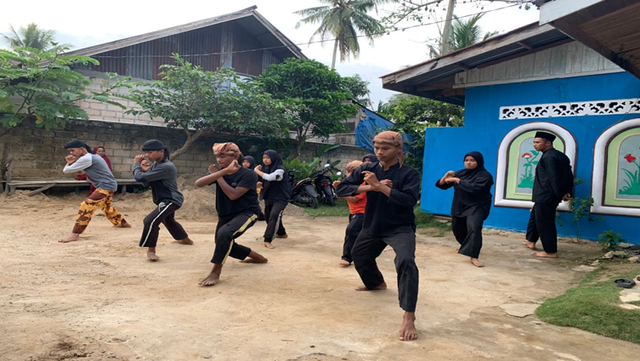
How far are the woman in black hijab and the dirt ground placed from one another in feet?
1.19

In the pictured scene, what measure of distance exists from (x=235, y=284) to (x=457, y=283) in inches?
93.7

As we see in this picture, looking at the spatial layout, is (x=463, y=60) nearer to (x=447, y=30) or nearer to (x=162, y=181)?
(x=162, y=181)

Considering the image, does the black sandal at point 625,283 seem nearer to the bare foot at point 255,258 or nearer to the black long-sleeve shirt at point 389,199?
the black long-sleeve shirt at point 389,199

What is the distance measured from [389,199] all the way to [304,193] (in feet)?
30.7

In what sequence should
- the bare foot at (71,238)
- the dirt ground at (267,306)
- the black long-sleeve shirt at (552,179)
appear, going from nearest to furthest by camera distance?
the dirt ground at (267,306)
the black long-sleeve shirt at (552,179)
the bare foot at (71,238)

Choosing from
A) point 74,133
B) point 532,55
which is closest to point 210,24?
point 74,133

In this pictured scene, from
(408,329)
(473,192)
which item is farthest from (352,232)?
(408,329)

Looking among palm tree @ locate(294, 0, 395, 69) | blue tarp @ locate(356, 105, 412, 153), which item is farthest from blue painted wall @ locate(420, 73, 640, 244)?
palm tree @ locate(294, 0, 395, 69)

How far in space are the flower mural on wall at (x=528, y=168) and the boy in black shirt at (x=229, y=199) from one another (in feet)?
18.0

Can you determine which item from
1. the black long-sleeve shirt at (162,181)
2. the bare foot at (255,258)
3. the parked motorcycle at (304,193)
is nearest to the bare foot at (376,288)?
the bare foot at (255,258)

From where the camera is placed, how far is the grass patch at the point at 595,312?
11.9 feet

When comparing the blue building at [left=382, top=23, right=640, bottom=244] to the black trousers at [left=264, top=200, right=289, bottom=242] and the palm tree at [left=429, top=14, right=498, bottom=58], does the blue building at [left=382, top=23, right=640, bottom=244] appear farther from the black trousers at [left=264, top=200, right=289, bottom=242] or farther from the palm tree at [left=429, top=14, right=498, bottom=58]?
the palm tree at [left=429, top=14, right=498, bottom=58]

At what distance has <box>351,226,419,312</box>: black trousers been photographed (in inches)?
142

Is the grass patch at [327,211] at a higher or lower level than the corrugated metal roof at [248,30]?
lower
